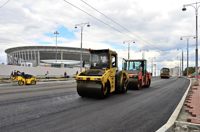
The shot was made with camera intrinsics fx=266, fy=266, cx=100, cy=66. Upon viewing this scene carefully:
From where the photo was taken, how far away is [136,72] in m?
23.8

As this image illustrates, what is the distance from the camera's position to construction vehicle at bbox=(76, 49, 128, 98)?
15.0 metres

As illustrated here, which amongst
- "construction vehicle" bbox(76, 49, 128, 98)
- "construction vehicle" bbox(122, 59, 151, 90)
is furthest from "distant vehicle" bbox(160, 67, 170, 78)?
"construction vehicle" bbox(76, 49, 128, 98)

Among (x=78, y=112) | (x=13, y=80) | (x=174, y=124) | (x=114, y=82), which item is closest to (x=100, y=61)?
(x=114, y=82)

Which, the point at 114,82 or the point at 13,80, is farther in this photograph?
the point at 13,80

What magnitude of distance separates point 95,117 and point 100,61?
282 inches

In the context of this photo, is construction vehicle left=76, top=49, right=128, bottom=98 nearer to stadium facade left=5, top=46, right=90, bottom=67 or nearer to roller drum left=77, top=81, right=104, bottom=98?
roller drum left=77, top=81, right=104, bottom=98

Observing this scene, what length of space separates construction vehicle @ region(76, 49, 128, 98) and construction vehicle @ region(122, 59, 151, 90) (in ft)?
17.6

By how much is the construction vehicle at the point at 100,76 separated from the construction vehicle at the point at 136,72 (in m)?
5.36

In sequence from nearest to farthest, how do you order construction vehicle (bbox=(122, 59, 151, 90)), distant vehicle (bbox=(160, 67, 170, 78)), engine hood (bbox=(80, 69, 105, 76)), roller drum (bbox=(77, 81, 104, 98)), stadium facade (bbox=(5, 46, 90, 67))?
roller drum (bbox=(77, 81, 104, 98)) → engine hood (bbox=(80, 69, 105, 76)) → construction vehicle (bbox=(122, 59, 151, 90)) → distant vehicle (bbox=(160, 67, 170, 78)) → stadium facade (bbox=(5, 46, 90, 67))

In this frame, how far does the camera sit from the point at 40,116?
9328 mm

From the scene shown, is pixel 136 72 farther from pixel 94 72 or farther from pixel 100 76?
pixel 100 76

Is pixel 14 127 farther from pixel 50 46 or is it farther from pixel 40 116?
pixel 50 46

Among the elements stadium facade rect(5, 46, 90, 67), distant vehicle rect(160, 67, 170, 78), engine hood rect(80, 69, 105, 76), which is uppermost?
stadium facade rect(5, 46, 90, 67)

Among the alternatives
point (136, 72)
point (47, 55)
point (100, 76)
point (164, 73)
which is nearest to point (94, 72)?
point (100, 76)
